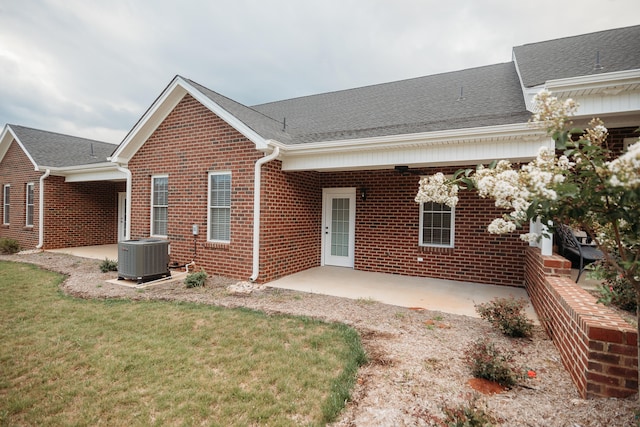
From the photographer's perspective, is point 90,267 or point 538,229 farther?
point 90,267

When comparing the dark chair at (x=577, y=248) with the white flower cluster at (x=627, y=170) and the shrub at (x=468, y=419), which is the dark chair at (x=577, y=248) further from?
the white flower cluster at (x=627, y=170)

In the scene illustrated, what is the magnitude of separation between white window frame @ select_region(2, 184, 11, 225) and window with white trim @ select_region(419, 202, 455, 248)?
17.6m

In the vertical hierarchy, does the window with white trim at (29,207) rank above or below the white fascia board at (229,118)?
below

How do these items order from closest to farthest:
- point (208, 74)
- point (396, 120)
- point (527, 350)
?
1. point (527, 350)
2. point (396, 120)
3. point (208, 74)

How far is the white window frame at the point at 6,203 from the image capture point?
13.7 meters

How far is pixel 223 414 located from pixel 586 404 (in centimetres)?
302

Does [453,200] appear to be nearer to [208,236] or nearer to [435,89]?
[208,236]

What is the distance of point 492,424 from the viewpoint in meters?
2.28

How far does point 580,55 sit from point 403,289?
6641 millimetres

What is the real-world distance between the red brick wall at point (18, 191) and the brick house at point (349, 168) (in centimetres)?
635

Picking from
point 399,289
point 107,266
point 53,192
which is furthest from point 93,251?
point 399,289

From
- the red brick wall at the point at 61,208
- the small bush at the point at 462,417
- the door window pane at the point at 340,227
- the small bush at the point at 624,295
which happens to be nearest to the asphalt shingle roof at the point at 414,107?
the door window pane at the point at 340,227

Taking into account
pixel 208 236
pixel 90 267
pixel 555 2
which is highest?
pixel 555 2

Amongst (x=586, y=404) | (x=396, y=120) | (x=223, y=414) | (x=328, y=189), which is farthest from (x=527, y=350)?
(x=328, y=189)
